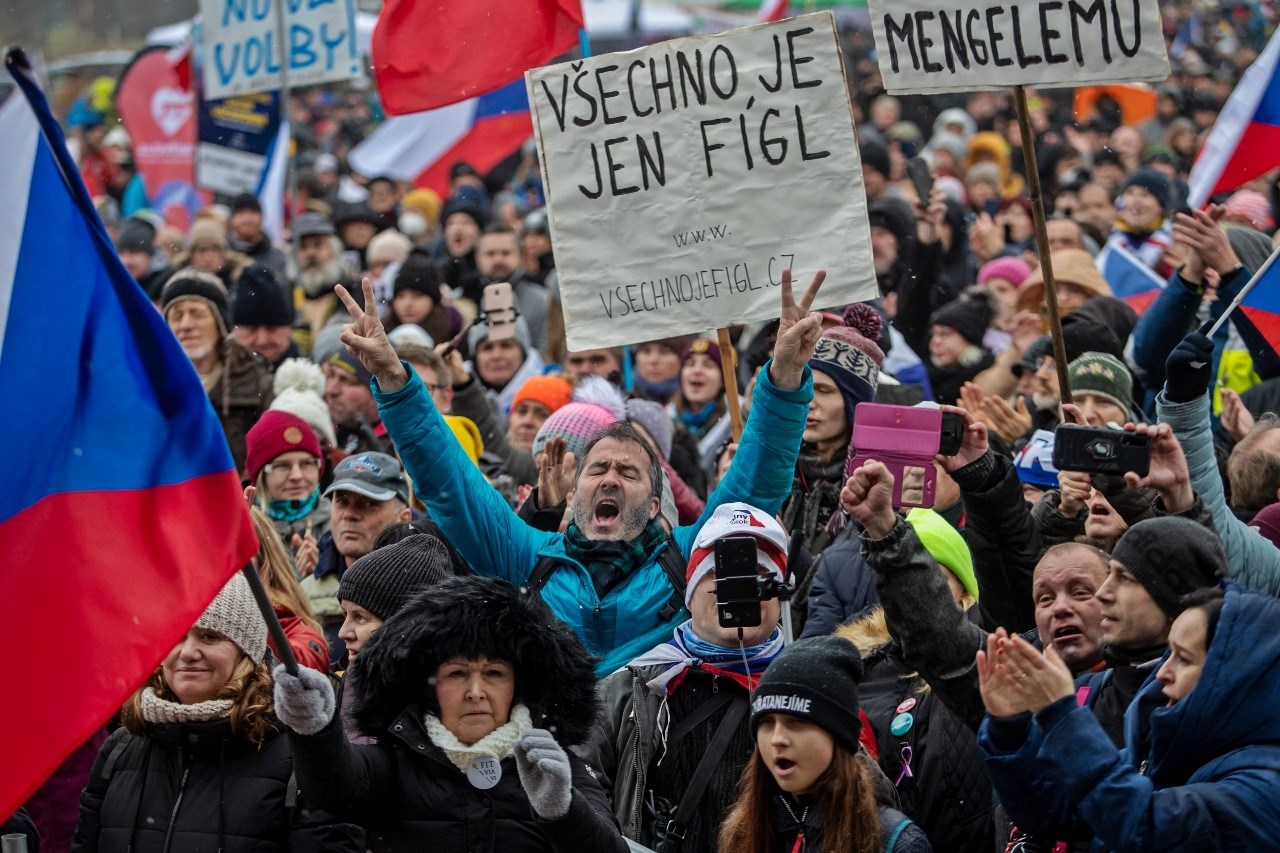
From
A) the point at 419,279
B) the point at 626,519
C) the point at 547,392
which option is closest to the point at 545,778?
the point at 626,519

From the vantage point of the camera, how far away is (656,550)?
5090 mm

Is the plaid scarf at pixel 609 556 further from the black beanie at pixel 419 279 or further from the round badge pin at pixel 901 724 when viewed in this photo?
the black beanie at pixel 419 279

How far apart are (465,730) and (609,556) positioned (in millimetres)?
1022

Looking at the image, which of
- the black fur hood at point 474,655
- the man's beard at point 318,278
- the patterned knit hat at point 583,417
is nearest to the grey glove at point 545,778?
the black fur hood at point 474,655

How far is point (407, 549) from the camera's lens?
5168mm

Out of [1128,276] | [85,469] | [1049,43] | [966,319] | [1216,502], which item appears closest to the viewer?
[85,469]

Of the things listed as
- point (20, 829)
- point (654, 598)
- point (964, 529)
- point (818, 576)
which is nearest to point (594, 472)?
point (654, 598)

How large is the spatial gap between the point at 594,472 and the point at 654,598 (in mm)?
423

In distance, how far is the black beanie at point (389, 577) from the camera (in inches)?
197

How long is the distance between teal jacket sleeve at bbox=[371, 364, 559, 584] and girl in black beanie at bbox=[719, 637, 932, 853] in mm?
1292

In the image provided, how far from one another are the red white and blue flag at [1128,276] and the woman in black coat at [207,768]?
572cm

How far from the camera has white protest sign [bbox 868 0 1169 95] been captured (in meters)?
5.55

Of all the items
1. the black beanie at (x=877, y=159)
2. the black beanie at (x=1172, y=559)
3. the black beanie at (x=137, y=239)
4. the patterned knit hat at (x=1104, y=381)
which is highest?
the black beanie at (x=137, y=239)

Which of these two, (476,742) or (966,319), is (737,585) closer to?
(476,742)
